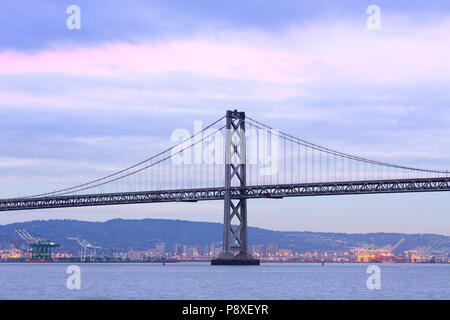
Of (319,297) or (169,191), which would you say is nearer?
(319,297)

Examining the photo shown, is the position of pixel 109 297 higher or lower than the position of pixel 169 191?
lower

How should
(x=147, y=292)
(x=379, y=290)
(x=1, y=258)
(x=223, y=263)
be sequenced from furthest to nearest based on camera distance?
(x=1, y=258) → (x=223, y=263) → (x=379, y=290) → (x=147, y=292)

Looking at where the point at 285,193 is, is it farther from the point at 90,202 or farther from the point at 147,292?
the point at 147,292
